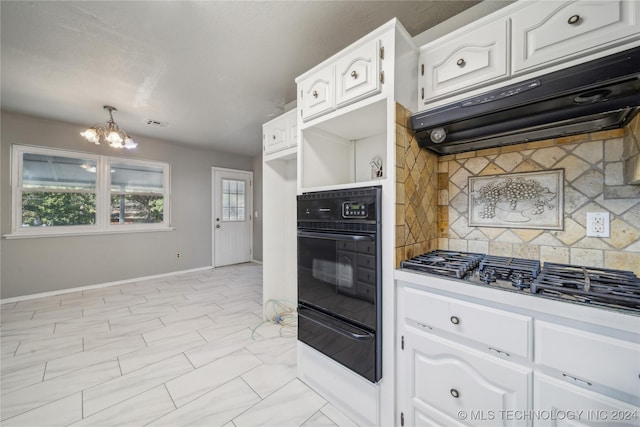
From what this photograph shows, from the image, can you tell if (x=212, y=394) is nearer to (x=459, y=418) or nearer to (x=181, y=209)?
(x=459, y=418)

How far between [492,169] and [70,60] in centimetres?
344

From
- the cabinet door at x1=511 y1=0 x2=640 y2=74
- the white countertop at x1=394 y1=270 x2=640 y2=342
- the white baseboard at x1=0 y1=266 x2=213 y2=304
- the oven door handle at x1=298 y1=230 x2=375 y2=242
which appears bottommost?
the white baseboard at x1=0 y1=266 x2=213 y2=304

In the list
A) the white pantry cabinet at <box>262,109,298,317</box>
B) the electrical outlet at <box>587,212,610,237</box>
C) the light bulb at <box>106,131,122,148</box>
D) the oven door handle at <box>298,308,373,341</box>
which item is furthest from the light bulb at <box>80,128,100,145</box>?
the electrical outlet at <box>587,212,610,237</box>

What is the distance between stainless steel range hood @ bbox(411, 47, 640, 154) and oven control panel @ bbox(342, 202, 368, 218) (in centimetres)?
52

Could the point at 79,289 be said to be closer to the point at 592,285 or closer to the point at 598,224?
the point at 592,285

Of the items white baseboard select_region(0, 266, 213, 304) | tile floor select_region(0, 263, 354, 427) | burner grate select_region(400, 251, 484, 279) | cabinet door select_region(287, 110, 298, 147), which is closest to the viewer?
burner grate select_region(400, 251, 484, 279)

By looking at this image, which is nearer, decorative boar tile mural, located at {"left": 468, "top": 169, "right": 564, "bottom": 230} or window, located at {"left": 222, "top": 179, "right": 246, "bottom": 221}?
decorative boar tile mural, located at {"left": 468, "top": 169, "right": 564, "bottom": 230}

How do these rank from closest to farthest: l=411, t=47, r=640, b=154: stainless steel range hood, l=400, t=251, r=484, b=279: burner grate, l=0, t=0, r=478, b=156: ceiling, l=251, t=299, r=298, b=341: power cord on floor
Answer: l=411, t=47, r=640, b=154: stainless steel range hood
l=400, t=251, r=484, b=279: burner grate
l=0, t=0, r=478, b=156: ceiling
l=251, t=299, r=298, b=341: power cord on floor

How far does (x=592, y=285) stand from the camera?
940mm

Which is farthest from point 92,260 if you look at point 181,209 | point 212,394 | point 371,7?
point 371,7

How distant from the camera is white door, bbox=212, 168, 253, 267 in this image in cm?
530

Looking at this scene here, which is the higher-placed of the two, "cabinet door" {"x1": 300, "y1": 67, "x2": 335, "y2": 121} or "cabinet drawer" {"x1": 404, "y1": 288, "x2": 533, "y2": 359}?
"cabinet door" {"x1": 300, "y1": 67, "x2": 335, "y2": 121}

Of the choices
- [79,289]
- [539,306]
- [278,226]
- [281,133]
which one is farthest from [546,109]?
[79,289]

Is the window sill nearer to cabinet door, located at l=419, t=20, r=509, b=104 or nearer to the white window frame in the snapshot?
the white window frame
